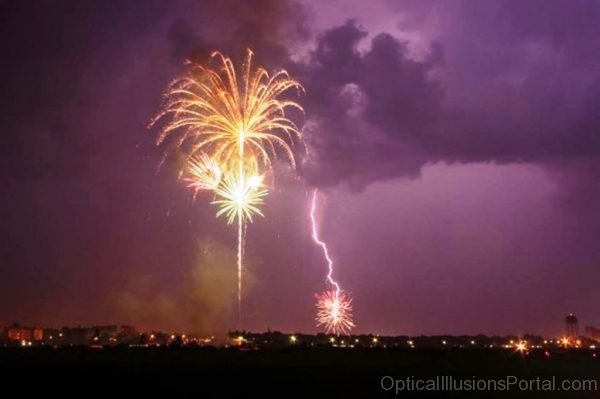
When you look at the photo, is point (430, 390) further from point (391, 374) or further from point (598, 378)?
point (598, 378)

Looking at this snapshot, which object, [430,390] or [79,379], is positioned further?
[79,379]

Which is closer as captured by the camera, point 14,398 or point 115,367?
point 14,398

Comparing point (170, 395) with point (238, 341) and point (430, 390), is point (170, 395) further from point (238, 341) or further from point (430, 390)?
point (238, 341)

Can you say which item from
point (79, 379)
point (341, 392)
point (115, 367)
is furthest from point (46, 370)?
point (341, 392)

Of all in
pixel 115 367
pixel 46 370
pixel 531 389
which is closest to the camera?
pixel 531 389

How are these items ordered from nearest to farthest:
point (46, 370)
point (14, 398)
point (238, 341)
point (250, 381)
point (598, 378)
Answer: point (14, 398) < point (250, 381) < point (598, 378) < point (46, 370) < point (238, 341)

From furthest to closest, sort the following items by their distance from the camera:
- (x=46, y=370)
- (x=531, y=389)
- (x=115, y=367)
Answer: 1. (x=115, y=367)
2. (x=46, y=370)
3. (x=531, y=389)

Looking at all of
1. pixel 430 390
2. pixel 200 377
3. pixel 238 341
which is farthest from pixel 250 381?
pixel 238 341

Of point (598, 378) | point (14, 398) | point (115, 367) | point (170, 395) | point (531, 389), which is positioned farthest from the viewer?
point (115, 367)

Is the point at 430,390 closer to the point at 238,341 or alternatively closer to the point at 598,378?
the point at 598,378
